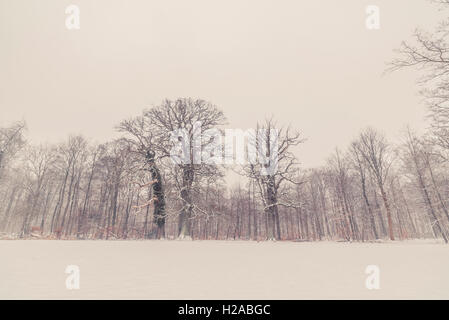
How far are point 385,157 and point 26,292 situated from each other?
34.5m

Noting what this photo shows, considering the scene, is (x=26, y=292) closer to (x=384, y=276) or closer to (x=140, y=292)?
(x=140, y=292)

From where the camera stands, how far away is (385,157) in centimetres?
2739

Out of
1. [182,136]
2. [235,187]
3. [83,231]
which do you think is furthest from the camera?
[235,187]

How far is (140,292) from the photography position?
3662 mm

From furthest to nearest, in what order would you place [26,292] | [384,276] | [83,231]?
[83,231] < [384,276] < [26,292]

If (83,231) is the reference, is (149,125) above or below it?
above

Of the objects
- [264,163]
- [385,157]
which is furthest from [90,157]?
[385,157]

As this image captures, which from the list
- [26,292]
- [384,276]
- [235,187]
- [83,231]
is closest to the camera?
[26,292]
